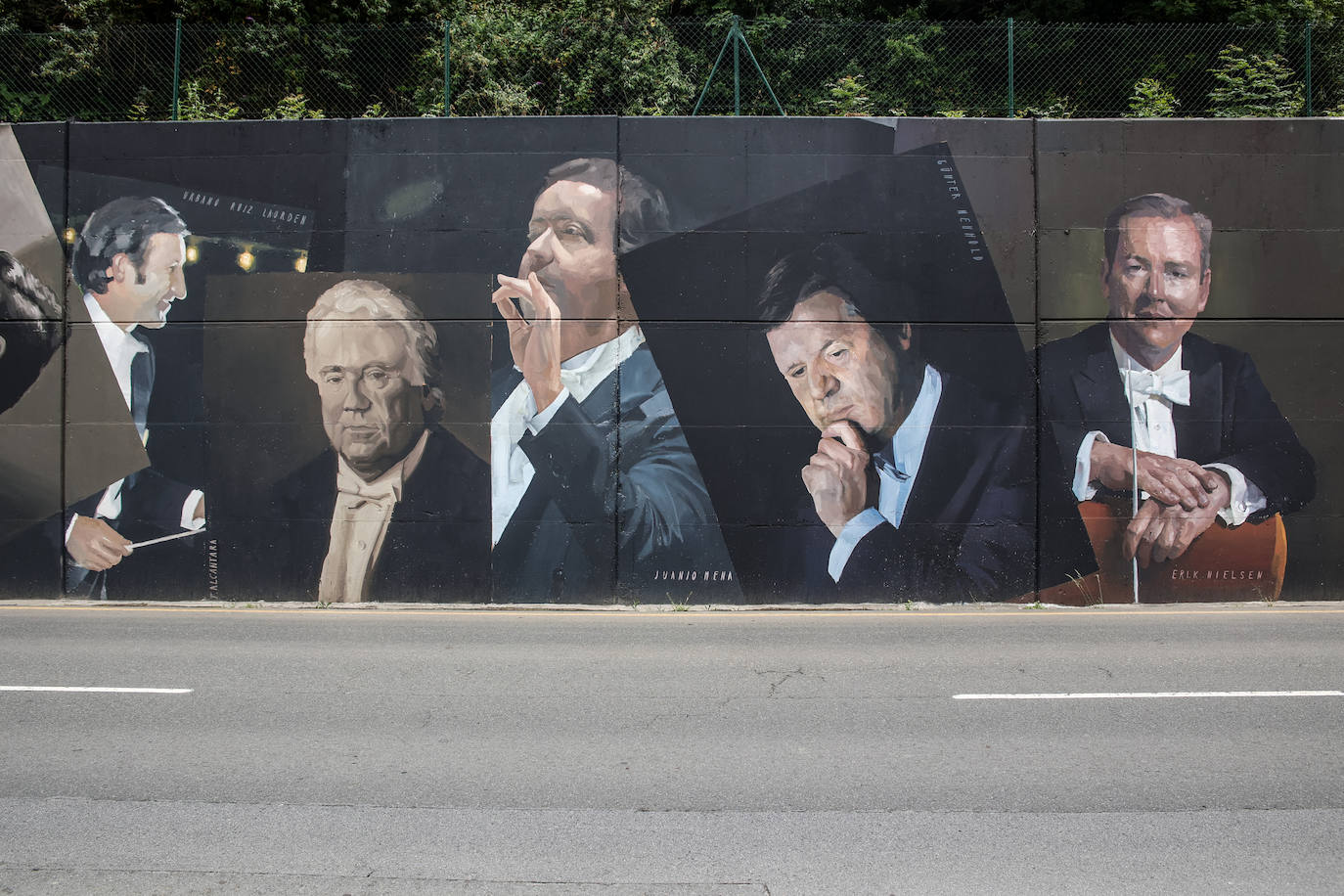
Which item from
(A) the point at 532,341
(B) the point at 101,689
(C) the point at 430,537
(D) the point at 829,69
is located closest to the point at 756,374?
(A) the point at 532,341

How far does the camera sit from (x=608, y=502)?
11.7 metres

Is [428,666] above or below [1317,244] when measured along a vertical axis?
below

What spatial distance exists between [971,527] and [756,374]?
313 centimetres

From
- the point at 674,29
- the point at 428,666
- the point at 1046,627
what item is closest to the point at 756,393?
the point at 1046,627

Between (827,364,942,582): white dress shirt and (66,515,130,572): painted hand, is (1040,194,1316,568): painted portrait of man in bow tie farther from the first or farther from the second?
(66,515,130,572): painted hand

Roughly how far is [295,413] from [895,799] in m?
8.99

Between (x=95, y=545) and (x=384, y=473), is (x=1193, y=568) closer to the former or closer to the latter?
(x=384, y=473)

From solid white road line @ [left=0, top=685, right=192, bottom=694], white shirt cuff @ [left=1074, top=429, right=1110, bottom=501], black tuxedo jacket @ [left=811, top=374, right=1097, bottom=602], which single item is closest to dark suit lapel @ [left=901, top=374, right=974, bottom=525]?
black tuxedo jacket @ [left=811, top=374, right=1097, bottom=602]

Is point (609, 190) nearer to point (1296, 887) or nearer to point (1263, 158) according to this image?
point (1263, 158)

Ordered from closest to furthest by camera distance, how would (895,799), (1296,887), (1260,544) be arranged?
(1296,887)
(895,799)
(1260,544)

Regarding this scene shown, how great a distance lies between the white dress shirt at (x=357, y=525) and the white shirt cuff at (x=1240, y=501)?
31.3ft

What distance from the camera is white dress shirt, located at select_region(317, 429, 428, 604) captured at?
462 inches

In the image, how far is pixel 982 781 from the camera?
18.2 feet

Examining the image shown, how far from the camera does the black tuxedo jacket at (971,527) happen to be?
458 inches
